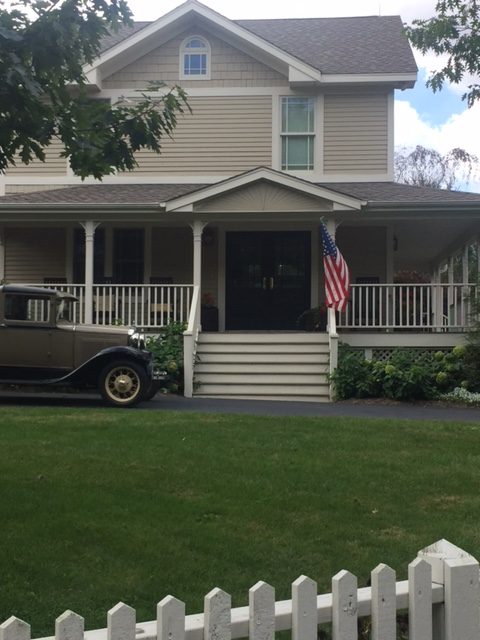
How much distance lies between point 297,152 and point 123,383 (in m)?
8.81

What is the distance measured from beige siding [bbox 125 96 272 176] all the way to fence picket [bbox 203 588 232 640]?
16.0 meters

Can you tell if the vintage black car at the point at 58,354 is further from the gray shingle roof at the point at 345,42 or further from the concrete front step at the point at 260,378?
the gray shingle roof at the point at 345,42

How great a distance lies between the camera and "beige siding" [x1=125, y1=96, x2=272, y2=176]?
17.3 meters

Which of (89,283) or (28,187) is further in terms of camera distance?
(28,187)

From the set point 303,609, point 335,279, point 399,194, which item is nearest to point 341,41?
point 399,194

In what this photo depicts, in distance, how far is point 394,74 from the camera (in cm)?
1689

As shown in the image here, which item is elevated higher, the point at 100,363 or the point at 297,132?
the point at 297,132

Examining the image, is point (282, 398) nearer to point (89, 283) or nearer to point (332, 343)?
point (332, 343)

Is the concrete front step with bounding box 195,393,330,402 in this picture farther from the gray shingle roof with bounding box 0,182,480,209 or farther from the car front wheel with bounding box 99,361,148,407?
the gray shingle roof with bounding box 0,182,480,209

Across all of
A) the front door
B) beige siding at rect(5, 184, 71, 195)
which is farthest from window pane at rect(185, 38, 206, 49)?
the front door

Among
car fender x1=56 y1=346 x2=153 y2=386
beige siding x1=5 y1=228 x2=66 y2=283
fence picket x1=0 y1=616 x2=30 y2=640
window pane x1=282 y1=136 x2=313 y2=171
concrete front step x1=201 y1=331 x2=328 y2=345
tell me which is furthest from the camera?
beige siding x1=5 y1=228 x2=66 y2=283

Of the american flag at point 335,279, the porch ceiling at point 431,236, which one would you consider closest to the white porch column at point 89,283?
the american flag at point 335,279

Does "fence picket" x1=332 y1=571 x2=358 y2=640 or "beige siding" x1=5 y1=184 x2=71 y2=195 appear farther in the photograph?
"beige siding" x1=5 y1=184 x2=71 y2=195

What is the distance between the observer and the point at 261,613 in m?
2.03
